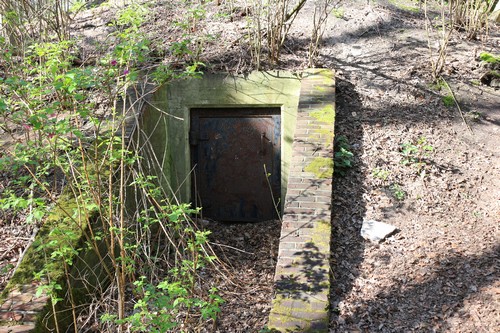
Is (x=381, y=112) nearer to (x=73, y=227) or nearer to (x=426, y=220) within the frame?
(x=426, y=220)

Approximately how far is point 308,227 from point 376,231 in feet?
2.33

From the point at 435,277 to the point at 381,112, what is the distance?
282 centimetres

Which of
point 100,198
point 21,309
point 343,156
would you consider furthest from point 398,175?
point 21,309

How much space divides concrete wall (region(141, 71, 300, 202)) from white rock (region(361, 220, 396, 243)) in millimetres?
2298

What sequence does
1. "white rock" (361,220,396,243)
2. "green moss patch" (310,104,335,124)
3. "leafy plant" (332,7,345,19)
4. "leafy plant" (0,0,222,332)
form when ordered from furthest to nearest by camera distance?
1. "leafy plant" (332,7,345,19)
2. "green moss patch" (310,104,335,124)
3. "white rock" (361,220,396,243)
4. "leafy plant" (0,0,222,332)

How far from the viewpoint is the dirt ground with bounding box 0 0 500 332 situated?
4.28 m

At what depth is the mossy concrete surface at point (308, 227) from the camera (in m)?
4.10

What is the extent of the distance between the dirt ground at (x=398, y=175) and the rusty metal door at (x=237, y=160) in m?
0.63

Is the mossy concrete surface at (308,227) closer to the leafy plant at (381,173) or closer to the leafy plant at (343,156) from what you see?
the leafy plant at (343,156)

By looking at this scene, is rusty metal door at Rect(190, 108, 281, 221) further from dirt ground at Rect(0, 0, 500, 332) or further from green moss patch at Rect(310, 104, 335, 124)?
green moss patch at Rect(310, 104, 335, 124)

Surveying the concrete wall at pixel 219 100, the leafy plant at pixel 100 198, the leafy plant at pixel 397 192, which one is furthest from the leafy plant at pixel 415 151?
the leafy plant at pixel 100 198

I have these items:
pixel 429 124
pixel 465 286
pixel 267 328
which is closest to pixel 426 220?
pixel 465 286

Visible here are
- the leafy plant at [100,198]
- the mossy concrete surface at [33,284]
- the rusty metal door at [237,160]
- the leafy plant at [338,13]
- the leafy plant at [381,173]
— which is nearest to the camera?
the leafy plant at [100,198]

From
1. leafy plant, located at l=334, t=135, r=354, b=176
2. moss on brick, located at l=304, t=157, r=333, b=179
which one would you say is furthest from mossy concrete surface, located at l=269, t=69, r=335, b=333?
leafy plant, located at l=334, t=135, r=354, b=176
